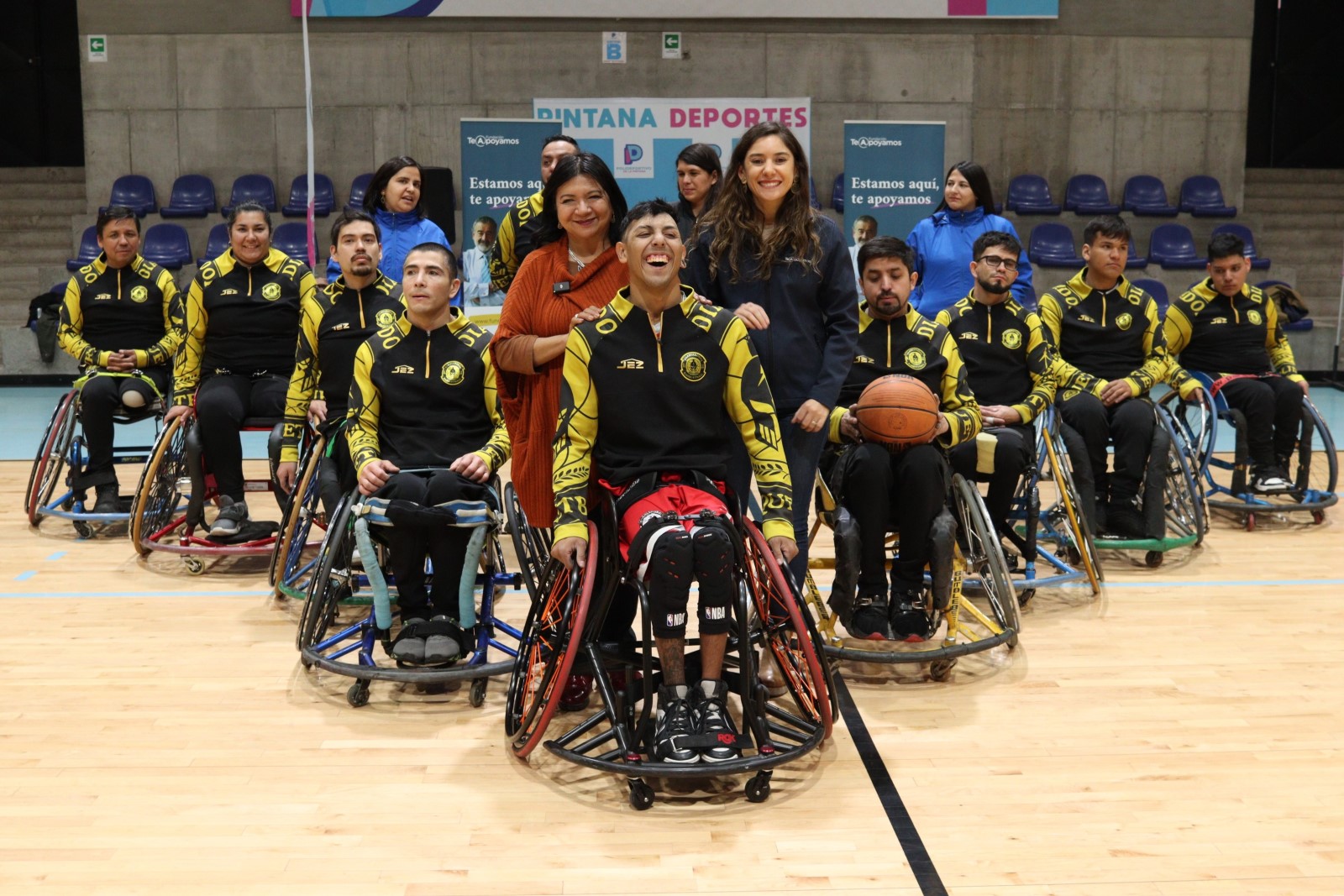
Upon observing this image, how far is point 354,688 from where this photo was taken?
314 centimetres

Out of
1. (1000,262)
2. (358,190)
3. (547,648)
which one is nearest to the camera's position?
(547,648)

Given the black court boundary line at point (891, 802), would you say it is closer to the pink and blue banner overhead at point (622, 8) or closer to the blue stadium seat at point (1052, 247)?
the blue stadium seat at point (1052, 247)

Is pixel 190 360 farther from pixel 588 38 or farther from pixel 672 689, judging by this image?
pixel 588 38

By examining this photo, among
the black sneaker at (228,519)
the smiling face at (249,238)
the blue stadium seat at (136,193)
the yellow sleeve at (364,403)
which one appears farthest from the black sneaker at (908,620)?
the blue stadium seat at (136,193)

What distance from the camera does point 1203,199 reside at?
9.82 meters

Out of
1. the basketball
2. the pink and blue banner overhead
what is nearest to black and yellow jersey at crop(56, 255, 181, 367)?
the basketball

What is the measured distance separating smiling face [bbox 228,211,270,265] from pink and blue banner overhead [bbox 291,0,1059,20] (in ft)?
17.4

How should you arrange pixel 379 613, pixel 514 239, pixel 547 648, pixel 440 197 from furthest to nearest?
1. pixel 440 197
2. pixel 514 239
3. pixel 379 613
4. pixel 547 648

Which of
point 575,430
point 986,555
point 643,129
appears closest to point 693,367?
point 575,430

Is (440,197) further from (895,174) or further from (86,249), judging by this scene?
(86,249)

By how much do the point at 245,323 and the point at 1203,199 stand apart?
7753mm

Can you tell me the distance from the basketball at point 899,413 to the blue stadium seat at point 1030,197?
6.83 meters

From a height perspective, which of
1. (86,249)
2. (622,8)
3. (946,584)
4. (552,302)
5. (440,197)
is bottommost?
(946,584)

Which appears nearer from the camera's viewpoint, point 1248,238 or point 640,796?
point 640,796
